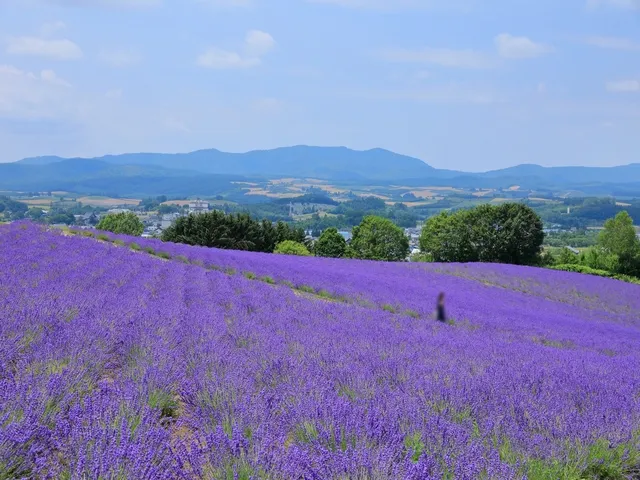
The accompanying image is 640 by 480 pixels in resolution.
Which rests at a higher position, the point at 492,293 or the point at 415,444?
the point at 415,444

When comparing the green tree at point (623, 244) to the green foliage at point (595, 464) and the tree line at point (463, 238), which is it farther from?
the green foliage at point (595, 464)

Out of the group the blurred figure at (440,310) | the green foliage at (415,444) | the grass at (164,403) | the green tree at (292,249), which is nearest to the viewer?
the green foliage at (415,444)

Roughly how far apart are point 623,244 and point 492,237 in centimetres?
1186

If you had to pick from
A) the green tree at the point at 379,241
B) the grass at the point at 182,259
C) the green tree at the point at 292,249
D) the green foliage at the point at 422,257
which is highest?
the grass at the point at 182,259

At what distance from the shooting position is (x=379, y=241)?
54.6m

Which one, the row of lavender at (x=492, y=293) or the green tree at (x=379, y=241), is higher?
the row of lavender at (x=492, y=293)

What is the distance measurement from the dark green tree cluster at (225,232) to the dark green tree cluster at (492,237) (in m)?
16.0

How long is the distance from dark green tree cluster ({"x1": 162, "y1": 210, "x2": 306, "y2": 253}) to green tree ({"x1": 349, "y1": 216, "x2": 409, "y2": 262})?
10.1 metres

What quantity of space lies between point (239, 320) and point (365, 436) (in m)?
3.83

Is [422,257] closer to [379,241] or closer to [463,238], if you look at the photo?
[379,241]

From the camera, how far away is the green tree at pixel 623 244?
4947 centimetres

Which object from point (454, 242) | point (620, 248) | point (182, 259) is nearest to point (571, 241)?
point (620, 248)

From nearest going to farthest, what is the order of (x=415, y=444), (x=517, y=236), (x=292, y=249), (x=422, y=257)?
(x=415, y=444)
(x=292, y=249)
(x=517, y=236)
(x=422, y=257)

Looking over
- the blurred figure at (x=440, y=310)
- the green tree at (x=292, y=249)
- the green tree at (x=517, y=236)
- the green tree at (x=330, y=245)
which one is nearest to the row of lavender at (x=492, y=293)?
the blurred figure at (x=440, y=310)
